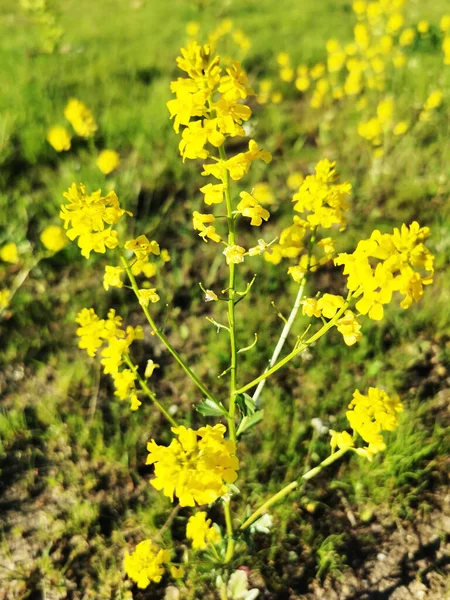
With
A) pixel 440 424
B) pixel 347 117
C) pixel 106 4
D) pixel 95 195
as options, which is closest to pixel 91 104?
pixel 347 117

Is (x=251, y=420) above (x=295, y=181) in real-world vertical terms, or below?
below

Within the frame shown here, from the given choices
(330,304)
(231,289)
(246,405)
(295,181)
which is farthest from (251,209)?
(295,181)

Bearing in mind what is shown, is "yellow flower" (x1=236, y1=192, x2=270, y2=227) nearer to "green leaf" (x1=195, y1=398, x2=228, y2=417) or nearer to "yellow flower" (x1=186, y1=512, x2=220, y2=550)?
"green leaf" (x1=195, y1=398, x2=228, y2=417)

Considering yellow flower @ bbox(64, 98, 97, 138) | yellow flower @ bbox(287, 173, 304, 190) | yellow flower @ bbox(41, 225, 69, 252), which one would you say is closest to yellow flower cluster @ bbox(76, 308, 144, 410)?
yellow flower @ bbox(41, 225, 69, 252)

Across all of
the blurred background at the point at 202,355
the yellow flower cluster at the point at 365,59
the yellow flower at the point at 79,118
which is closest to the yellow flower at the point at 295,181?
the blurred background at the point at 202,355

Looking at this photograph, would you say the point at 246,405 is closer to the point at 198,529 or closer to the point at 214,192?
the point at 198,529

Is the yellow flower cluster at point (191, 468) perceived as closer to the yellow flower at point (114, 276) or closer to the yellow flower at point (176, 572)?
the yellow flower at point (114, 276)
